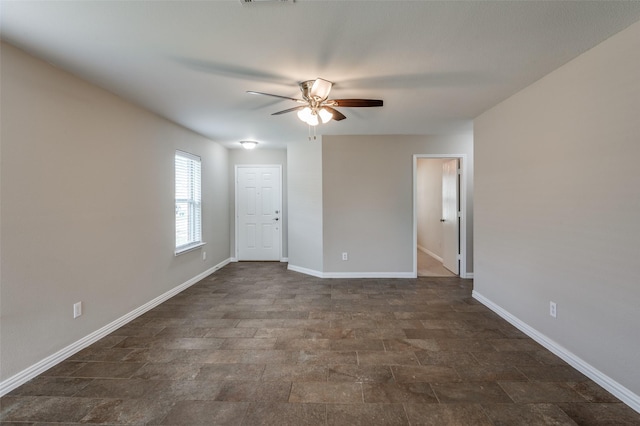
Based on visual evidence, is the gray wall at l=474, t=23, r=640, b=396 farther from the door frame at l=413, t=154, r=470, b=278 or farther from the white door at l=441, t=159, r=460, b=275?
the white door at l=441, t=159, r=460, b=275

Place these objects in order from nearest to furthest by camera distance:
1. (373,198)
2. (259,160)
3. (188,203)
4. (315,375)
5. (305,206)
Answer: (315,375)
(188,203)
(373,198)
(305,206)
(259,160)

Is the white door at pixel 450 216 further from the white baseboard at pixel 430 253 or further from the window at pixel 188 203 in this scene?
the window at pixel 188 203

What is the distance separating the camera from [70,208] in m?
2.29

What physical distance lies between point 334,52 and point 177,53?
3.73 feet

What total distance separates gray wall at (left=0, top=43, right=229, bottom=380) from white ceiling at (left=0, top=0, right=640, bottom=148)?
289 mm

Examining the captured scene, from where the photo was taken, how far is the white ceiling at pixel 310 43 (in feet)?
5.13

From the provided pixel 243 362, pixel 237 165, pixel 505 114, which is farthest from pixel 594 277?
pixel 237 165

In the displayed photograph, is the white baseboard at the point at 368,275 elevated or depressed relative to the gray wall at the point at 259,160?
depressed

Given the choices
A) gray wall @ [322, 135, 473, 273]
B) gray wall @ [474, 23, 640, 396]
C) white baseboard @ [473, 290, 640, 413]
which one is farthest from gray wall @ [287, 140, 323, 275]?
white baseboard @ [473, 290, 640, 413]

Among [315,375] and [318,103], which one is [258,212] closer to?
[318,103]

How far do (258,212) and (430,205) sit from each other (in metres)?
3.93

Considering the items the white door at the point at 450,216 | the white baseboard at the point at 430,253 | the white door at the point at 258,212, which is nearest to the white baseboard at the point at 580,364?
the white door at the point at 450,216

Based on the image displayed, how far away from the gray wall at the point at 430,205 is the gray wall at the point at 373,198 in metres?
1.18

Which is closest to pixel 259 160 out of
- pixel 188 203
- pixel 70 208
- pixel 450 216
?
pixel 188 203
